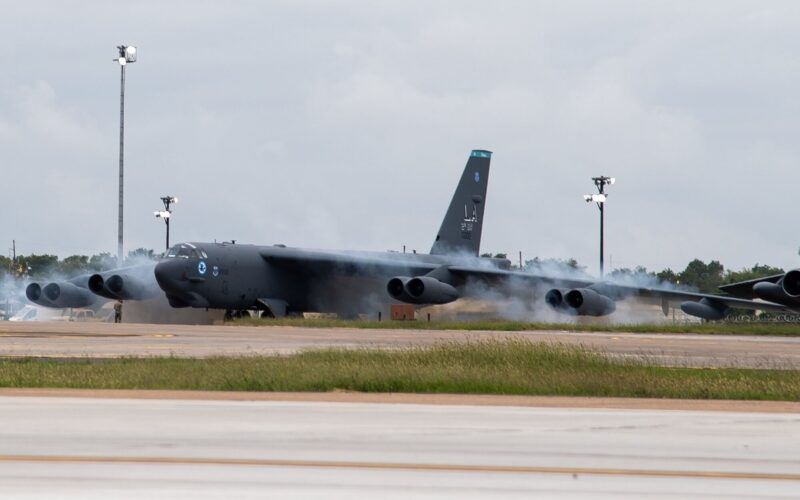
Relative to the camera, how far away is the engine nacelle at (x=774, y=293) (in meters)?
32.9

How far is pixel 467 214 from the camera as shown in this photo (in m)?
59.7

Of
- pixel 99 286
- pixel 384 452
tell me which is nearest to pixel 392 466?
pixel 384 452

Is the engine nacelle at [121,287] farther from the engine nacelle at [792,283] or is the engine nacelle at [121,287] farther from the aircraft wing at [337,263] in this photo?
the engine nacelle at [792,283]

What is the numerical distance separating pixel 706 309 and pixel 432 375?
106 ft

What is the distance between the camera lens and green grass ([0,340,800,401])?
710 inches

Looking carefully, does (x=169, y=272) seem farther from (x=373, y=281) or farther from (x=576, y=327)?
(x=576, y=327)

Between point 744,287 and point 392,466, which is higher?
point 744,287

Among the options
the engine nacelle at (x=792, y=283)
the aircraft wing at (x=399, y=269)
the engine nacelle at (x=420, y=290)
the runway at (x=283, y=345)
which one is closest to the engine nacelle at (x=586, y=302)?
the aircraft wing at (x=399, y=269)

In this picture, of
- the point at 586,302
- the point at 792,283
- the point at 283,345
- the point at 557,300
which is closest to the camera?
the point at 283,345

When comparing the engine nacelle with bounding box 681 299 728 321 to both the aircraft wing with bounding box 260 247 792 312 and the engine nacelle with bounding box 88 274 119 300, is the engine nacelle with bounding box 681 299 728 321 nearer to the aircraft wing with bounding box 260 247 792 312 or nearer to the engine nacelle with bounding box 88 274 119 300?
the aircraft wing with bounding box 260 247 792 312

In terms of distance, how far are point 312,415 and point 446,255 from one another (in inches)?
1792

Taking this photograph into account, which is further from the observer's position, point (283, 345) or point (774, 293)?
point (774, 293)

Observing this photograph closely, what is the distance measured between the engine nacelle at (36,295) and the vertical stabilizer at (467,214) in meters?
18.4

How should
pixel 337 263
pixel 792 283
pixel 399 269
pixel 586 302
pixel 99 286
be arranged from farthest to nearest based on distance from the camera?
pixel 399 269 < pixel 337 263 < pixel 99 286 < pixel 586 302 < pixel 792 283
